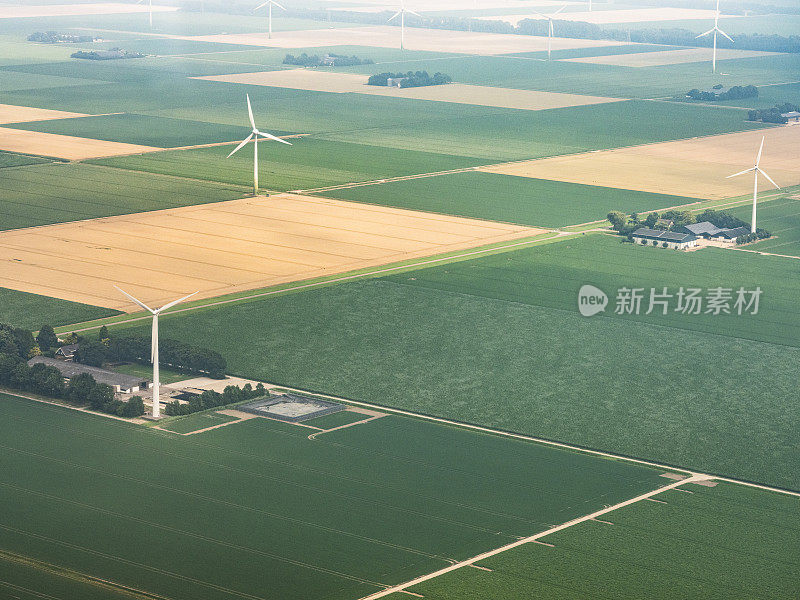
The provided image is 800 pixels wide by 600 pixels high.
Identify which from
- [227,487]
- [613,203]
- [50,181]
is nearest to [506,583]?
[227,487]

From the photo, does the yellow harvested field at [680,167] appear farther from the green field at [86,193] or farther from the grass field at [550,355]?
the grass field at [550,355]

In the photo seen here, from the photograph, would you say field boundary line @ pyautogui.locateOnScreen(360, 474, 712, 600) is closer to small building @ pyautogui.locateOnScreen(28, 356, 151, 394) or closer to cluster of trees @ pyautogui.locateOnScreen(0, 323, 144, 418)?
cluster of trees @ pyautogui.locateOnScreen(0, 323, 144, 418)

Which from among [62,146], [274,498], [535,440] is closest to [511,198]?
[62,146]

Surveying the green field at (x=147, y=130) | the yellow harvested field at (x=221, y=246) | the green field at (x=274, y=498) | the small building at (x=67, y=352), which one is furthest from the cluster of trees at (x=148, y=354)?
the green field at (x=147, y=130)

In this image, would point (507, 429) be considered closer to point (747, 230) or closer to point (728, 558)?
point (728, 558)

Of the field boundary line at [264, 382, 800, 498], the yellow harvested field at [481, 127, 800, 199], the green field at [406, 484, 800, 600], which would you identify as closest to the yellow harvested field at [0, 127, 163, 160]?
the yellow harvested field at [481, 127, 800, 199]

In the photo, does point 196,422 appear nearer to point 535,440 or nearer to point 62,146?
point 535,440

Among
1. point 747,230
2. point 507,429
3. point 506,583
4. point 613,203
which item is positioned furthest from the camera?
point 613,203
